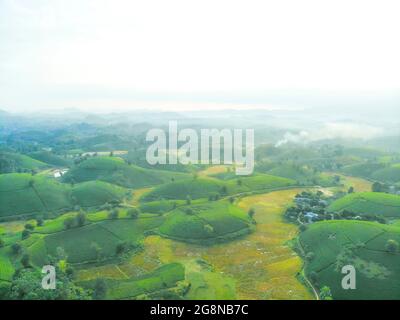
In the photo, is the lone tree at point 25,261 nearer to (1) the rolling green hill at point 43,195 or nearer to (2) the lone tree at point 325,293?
(1) the rolling green hill at point 43,195

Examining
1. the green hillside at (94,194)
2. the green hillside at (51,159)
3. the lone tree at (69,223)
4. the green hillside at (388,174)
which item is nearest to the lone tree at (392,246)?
the lone tree at (69,223)

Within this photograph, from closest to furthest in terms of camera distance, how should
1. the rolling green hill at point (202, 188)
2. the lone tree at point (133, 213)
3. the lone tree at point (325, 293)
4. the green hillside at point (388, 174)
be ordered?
the lone tree at point (325, 293), the lone tree at point (133, 213), the rolling green hill at point (202, 188), the green hillside at point (388, 174)

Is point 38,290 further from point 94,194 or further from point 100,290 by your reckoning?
point 94,194

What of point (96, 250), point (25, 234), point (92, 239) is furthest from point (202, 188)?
point (25, 234)

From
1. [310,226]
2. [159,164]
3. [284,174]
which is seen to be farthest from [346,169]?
[310,226]

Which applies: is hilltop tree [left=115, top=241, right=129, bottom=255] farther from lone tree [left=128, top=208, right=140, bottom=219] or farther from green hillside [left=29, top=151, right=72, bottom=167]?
green hillside [left=29, top=151, right=72, bottom=167]

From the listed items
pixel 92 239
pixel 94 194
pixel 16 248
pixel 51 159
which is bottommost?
pixel 51 159

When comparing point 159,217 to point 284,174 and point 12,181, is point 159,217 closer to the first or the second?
point 12,181
